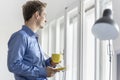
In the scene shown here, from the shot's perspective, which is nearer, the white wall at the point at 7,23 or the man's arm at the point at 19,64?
the man's arm at the point at 19,64

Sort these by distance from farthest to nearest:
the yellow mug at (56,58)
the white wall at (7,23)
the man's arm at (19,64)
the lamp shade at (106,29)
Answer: the white wall at (7,23) < the yellow mug at (56,58) < the man's arm at (19,64) < the lamp shade at (106,29)

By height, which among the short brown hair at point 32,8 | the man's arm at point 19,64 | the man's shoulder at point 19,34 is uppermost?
the short brown hair at point 32,8

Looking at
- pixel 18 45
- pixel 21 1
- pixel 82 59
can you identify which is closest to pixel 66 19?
pixel 82 59

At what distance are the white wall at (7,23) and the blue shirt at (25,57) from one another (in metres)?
2.24

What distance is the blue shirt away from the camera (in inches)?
87.7

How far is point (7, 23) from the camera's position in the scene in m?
4.66

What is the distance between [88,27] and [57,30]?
832 mm

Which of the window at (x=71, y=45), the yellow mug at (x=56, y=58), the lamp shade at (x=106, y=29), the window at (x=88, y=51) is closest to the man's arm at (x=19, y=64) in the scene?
the yellow mug at (x=56, y=58)

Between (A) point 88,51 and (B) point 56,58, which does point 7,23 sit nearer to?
(A) point 88,51

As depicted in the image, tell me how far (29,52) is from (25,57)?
0.04 meters

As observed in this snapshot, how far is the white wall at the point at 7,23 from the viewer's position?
4.59 meters

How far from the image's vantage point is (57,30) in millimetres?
4301

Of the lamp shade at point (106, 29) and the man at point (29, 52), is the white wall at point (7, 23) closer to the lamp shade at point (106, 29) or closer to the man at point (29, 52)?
the man at point (29, 52)

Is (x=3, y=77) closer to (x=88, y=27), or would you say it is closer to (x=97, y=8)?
(x=88, y=27)
